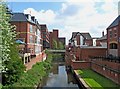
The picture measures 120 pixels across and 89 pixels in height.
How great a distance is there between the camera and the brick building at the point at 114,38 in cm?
3163

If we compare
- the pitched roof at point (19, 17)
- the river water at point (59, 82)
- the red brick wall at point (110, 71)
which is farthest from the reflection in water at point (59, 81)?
the pitched roof at point (19, 17)

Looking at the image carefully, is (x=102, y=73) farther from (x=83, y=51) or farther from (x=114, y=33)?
(x=83, y=51)

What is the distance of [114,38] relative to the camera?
34.0 m

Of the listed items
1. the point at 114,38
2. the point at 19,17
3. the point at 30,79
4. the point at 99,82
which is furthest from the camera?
the point at 19,17

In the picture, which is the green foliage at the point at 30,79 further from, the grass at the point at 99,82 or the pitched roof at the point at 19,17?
the pitched roof at the point at 19,17

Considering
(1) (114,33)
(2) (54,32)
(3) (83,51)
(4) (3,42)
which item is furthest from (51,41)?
(4) (3,42)

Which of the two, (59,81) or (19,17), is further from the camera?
(19,17)

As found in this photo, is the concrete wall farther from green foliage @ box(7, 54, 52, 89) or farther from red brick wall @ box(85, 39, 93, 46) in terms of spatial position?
red brick wall @ box(85, 39, 93, 46)

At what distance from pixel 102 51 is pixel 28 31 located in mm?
13646

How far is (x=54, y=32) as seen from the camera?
10938 cm

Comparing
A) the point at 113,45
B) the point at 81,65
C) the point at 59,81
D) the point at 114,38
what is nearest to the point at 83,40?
the point at 81,65

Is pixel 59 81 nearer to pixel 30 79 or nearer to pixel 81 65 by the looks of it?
pixel 81 65

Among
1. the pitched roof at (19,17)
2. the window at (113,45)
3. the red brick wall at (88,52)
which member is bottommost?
the red brick wall at (88,52)

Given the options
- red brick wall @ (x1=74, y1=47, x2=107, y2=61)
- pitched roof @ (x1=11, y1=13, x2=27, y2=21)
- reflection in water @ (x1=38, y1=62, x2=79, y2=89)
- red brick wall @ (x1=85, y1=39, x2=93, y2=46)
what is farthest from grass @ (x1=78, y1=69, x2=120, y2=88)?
Answer: red brick wall @ (x1=85, y1=39, x2=93, y2=46)
